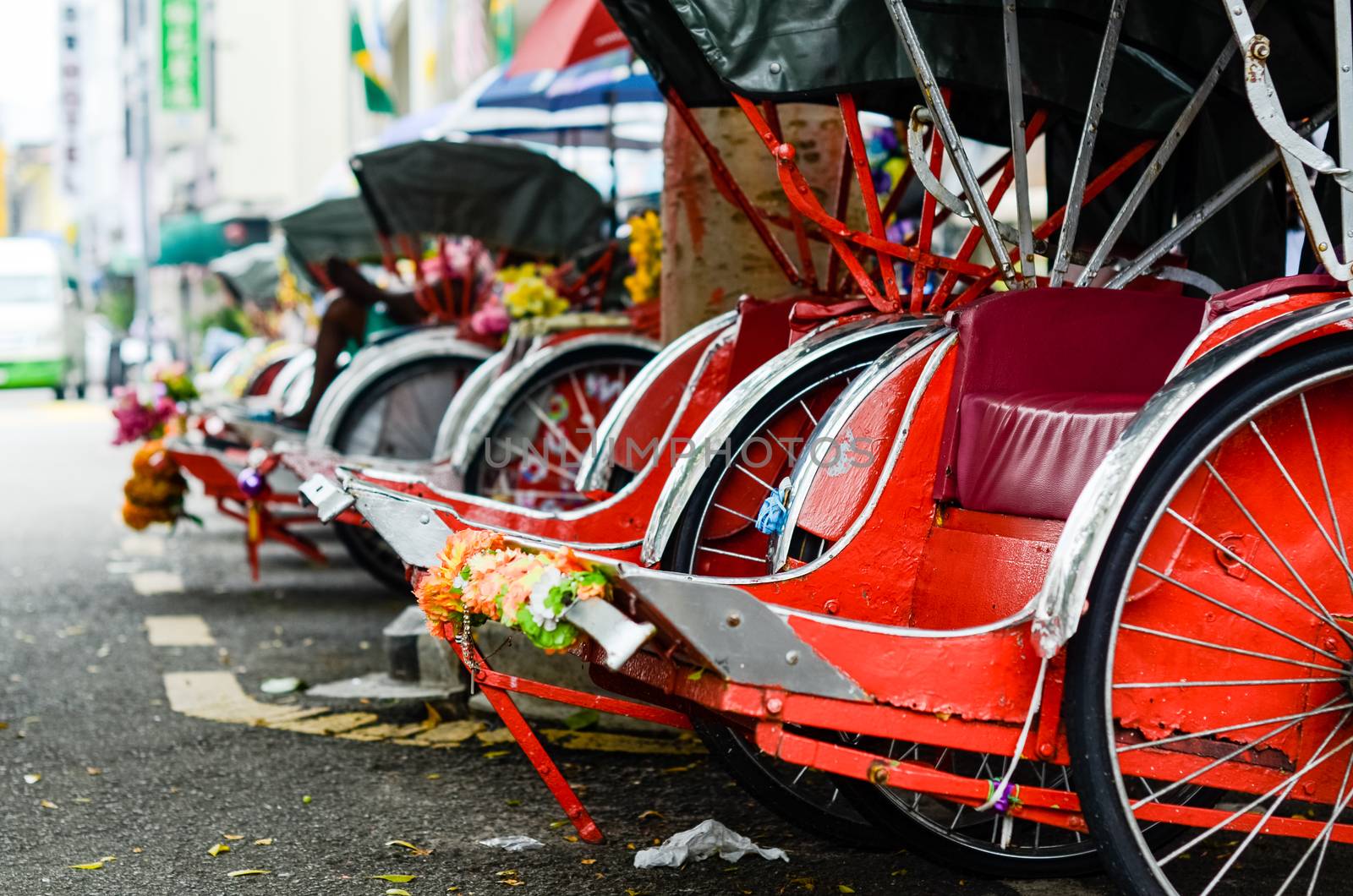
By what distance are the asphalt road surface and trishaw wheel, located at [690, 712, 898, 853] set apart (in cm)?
4

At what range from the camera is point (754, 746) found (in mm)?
3135

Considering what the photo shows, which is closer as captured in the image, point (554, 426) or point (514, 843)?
point (514, 843)

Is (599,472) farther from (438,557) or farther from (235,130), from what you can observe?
(235,130)

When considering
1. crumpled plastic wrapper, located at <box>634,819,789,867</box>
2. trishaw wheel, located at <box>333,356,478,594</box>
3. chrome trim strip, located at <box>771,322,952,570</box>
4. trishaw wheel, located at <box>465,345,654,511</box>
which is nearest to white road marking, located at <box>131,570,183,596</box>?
trishaw wheel, located at <box>333,356,478,594</box>

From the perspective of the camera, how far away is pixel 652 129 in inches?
443

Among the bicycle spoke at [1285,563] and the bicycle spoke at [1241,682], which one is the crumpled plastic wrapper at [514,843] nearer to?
the bicycle spoke at [1241,682]

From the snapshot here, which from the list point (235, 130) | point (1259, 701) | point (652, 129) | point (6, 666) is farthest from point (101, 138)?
point (1259, 701)

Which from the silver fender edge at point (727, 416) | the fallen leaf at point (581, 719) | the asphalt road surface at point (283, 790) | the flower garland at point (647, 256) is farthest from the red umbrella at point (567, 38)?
the silver fender edge at point (727, 416)

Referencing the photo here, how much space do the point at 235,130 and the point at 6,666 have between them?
30.7 m

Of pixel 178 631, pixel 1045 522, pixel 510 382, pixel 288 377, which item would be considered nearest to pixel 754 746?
pixel 1045 522

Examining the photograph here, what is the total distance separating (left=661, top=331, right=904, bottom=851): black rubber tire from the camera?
3.08m

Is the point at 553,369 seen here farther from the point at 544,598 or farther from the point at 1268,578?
the point at 1268,578

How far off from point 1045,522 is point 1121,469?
447mm

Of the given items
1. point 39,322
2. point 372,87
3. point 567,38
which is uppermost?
point 372,87
